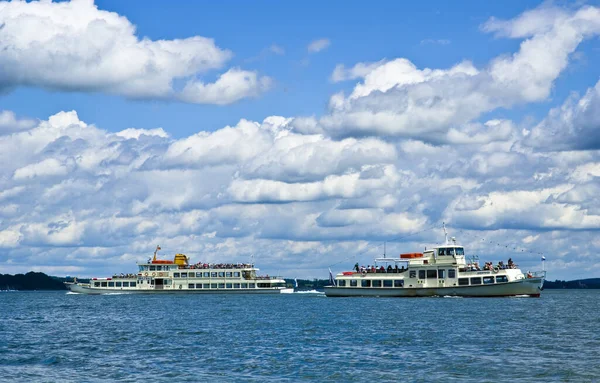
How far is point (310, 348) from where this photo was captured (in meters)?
59.4

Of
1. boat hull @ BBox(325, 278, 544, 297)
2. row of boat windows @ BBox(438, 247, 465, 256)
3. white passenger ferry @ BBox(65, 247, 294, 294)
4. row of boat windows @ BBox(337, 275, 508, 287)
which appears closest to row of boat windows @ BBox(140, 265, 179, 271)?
white passenger ferry @ BBox(65, 247, 294, 294)

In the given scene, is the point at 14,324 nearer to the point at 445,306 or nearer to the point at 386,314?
the point at 386,314

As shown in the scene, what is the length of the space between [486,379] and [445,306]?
220ft

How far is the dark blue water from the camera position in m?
46.0

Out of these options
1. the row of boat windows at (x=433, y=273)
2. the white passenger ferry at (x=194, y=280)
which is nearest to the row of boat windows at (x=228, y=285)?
the white passenger ferry at (x=194, y=280)

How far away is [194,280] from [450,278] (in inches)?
2809

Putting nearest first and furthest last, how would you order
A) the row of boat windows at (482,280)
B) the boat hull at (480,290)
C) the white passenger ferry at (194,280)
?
the row of boat windows at (482,280) → the boat hull at (480,290) → the white passenger ferry at (194,280)

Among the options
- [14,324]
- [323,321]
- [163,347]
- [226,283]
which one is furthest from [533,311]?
[226,283]

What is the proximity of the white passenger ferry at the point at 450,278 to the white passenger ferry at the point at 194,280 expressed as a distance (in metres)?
46.6

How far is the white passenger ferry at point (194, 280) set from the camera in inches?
7106

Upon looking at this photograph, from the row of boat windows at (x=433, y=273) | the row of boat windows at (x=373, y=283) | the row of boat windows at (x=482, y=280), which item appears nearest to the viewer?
the row of boat windows at (x=482, y=280)

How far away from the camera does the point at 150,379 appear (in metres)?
44.6

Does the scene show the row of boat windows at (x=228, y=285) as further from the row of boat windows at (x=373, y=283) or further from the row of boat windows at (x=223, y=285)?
the row of boat windows at (x=373, y=283)

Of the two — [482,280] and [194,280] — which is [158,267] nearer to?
[194,280]
